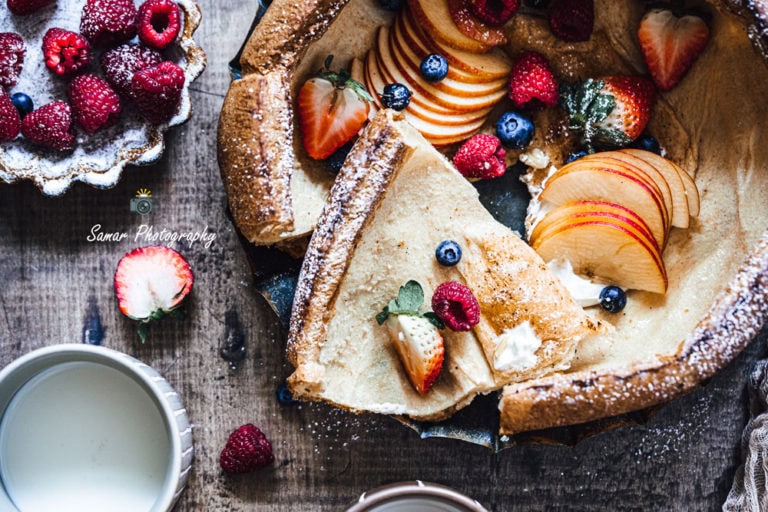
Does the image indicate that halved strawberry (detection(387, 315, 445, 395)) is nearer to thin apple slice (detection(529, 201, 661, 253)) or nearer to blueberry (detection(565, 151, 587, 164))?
thin apple slice (detection(529, 201, 661, 253))

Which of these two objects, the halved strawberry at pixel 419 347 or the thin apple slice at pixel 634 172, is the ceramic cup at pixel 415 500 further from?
the thin apple slice at pixel 634 172

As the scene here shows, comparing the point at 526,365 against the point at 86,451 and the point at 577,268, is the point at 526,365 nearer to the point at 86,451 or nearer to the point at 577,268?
the point at 577,268

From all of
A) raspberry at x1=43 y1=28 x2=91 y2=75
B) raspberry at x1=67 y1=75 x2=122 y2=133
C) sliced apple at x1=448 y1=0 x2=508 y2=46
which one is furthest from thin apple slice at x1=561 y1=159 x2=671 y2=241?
raspberry at x1=43 y1=28 x2=91 y2=75

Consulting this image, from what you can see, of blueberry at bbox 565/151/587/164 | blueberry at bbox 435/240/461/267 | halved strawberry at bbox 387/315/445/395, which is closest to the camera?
halved strawberry at bbox 387/315/445/395

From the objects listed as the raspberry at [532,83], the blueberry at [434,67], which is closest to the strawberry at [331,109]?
the blueberry at [434,67]

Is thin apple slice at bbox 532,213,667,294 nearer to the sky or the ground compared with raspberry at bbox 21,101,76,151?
nearer to the ground

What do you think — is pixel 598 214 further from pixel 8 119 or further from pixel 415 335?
pixel 8 119

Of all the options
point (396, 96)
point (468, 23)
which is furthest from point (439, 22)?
point (396, 96)

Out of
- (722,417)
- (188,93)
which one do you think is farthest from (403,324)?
(722,417)
